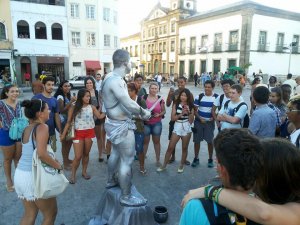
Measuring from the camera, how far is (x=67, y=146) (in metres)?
4.85

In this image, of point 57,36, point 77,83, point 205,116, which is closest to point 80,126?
point 205,116

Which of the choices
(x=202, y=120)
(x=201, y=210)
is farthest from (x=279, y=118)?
(x=201, y=210)

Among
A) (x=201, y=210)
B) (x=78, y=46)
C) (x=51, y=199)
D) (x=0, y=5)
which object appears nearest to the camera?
(x=201, y=210)

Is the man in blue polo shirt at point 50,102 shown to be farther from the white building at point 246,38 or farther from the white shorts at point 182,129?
the white building at point 246,38

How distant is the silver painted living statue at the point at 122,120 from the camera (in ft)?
9.71

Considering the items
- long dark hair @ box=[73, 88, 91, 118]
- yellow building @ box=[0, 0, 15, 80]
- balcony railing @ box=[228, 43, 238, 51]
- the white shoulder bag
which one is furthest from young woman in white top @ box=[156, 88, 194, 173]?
balcony railing @ box=[228, 43, 238, 51]

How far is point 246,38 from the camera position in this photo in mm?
28172

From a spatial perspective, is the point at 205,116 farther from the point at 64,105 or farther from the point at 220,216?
the point at 220,216

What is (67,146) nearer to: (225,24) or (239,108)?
(239,108)

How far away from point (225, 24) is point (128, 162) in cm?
3089

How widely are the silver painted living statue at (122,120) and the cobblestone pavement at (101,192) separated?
2.26ft

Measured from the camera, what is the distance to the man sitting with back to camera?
1.14m

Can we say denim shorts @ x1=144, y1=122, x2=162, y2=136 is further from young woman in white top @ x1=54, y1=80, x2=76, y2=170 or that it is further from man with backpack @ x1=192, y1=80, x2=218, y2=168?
young woman in white top @ x1=54, y1=80, x2=76, y2=170

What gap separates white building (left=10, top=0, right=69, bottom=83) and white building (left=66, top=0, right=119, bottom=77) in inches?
44.4
